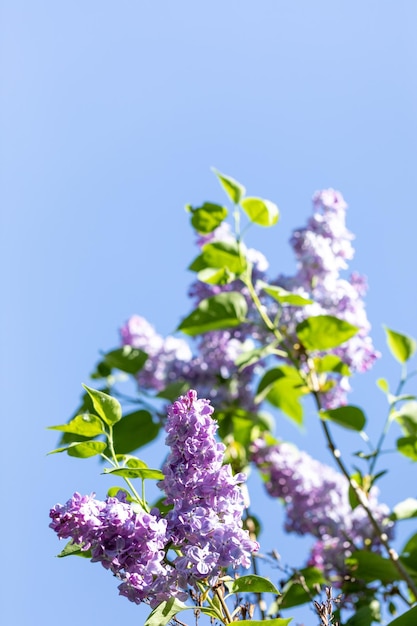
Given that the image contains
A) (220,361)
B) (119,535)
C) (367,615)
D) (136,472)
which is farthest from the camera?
(220,361)

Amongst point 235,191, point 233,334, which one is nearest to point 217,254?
point 235,191

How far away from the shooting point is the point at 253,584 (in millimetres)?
1177

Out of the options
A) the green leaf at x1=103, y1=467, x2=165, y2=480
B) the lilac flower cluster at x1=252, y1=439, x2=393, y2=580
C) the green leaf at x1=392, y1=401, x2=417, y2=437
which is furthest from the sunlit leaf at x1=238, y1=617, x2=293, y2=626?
the lilac flower cluster at x1=252, y1=439, x2=393, y2=580

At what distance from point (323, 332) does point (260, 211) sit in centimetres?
35

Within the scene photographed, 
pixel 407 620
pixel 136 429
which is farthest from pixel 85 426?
pixel 136 429

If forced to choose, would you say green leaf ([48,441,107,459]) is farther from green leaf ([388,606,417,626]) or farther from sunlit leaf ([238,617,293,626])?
green leaf ([388,606,417,626])

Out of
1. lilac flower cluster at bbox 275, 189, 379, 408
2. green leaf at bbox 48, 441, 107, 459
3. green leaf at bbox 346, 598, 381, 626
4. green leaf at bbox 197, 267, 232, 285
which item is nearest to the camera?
green leaf at bbox 48, 441, 107, 459

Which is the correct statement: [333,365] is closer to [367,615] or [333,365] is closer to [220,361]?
[220,361]

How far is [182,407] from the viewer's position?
1.15 metres

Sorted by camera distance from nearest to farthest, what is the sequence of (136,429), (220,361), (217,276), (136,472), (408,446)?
(136,472), (408,446), (217,276), (136,429), (220,361)

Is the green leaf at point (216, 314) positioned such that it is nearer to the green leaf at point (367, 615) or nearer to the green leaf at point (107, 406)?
the green leaf at point (367, 615)

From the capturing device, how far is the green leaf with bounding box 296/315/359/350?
2135 millimetres

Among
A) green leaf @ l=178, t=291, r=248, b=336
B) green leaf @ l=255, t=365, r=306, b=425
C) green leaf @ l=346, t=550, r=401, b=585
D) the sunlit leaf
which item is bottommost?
the sunlit leaf

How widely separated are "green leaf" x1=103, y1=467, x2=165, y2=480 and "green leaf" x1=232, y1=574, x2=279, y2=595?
0.18 meters
